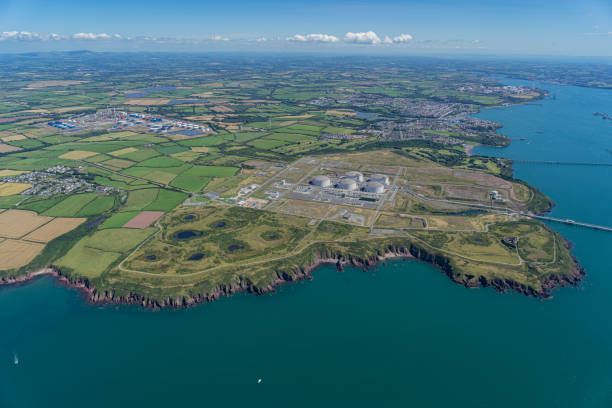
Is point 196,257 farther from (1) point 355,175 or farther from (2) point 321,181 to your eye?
(1) point 355,175

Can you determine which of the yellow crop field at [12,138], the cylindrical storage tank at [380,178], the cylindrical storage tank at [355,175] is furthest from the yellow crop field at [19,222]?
the yellow crop field at [12,138]

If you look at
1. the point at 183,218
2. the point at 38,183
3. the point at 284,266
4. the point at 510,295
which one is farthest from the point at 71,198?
the point at 510,295

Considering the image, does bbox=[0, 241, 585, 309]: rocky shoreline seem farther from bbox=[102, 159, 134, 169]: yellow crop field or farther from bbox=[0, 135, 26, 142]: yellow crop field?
bbox=[0, 135, 26, 142]: yellow crop field

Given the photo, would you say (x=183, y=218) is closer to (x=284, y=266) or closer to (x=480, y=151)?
(x=284, y=266)

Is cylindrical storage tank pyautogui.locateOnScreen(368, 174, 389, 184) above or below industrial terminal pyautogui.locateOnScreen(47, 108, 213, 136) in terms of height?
below

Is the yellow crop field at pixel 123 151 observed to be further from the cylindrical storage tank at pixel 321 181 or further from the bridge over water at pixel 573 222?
the bridge over water at pixel 573 222

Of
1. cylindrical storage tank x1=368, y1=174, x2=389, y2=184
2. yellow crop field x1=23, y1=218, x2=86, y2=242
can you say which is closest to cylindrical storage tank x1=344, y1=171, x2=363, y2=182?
cylindrical storage tank x1=368, y1=174, x2=389, y2=184
